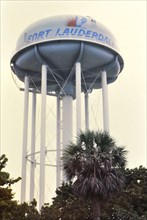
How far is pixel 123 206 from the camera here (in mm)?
26844

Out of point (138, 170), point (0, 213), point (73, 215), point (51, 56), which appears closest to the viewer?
point (0, 213)

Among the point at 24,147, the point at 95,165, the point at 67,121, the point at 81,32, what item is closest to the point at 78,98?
the point at 67,121

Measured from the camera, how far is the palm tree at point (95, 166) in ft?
62.7

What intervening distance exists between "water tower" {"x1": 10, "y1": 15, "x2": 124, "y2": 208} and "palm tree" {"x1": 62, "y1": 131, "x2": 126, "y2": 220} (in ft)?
38.2

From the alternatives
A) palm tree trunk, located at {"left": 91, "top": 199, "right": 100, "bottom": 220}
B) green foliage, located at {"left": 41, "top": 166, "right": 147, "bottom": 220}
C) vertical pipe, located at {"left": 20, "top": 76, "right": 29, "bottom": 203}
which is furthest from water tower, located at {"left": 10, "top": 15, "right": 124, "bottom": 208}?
palm tree trunk, located at {"left": 91, "top": 199, "right": 100, "bottom": 220}

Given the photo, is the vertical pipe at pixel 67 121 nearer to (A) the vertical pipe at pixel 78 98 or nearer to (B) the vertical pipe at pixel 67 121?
(B) the vertical pipe at pixel 67 121

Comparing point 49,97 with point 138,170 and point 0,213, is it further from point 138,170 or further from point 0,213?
point 0,213

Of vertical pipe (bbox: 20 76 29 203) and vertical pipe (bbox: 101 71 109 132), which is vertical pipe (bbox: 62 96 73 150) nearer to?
vertical pipe (bbox: 20 76 29 203)

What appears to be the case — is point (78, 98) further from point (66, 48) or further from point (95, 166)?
point (95, 166)

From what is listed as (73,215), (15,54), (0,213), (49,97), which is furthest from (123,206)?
(49,97)

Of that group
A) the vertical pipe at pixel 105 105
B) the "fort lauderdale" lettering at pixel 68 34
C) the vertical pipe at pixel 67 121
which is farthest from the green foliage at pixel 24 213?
the "fort lauderdale" lettering at pixel 68 34

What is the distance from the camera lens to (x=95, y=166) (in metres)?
19.3

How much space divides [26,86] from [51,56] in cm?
434

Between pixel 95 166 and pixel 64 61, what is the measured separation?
17972mm
